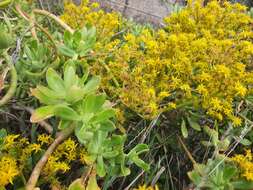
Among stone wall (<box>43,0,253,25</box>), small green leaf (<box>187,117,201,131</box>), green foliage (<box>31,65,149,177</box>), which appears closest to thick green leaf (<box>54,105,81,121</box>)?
green foliage (<box>31,65,149,177</box>)

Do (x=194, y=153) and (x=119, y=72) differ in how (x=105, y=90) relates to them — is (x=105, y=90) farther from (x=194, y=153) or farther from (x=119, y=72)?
(x=194, y=153)

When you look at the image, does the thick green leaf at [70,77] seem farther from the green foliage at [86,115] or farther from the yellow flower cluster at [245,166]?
the yellow flower cluster at [245,166]

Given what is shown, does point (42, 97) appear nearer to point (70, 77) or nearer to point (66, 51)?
point (70, 77)

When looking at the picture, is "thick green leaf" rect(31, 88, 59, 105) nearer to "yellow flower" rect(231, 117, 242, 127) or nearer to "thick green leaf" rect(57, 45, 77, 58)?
"thick green leaf" rect(57, 45, 77, 58)

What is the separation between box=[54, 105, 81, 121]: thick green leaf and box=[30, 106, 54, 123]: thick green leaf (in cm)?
3

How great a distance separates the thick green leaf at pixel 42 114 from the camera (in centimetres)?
98

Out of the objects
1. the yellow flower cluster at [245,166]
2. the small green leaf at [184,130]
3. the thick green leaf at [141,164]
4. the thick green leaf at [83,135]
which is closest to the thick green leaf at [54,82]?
the thick green leaf at [83,135]

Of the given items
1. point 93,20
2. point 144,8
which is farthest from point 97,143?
point 144,8

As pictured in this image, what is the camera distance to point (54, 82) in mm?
1038

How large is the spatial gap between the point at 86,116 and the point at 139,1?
1.95m

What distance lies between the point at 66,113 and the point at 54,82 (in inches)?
4.1

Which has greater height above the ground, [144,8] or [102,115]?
[102,115]

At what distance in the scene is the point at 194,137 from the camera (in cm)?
133

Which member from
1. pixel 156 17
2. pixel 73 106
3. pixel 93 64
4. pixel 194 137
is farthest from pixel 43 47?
pixel 156 17
